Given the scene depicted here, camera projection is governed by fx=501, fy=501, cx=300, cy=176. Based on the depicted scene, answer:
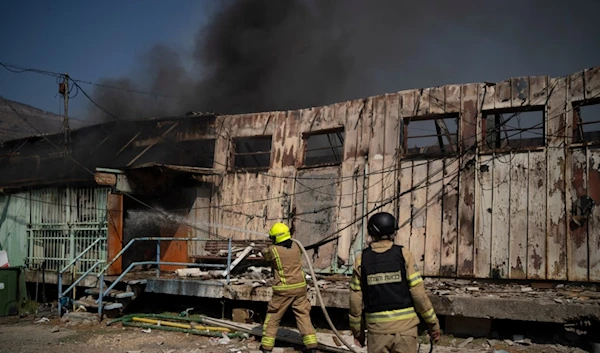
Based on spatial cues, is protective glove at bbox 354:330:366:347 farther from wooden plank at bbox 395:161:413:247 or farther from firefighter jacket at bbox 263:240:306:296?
wooden plank at bbox 395:161:413:247

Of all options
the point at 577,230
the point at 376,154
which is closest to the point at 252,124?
the point at 376,154

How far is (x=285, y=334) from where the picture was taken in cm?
888

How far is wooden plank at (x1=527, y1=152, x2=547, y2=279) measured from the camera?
31.1 ft

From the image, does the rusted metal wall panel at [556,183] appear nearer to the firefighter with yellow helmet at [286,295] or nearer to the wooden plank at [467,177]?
the wooden plank at [467,177]

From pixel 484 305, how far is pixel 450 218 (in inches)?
104

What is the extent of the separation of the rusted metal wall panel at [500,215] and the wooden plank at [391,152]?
206 cm

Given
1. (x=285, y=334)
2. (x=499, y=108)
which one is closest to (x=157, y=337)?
(x=285, y=334)

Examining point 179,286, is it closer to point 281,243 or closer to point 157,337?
point 157,337

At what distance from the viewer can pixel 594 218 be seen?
9.08m

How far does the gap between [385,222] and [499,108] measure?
6821mm

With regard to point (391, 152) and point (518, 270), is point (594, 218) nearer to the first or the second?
point (518, 270)

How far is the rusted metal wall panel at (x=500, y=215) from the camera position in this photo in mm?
9805

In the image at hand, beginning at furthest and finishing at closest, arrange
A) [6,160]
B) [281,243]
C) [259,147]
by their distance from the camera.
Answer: [6,160] < [259,147] < [281,243]

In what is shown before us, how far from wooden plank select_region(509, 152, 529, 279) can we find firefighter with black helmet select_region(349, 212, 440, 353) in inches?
232
